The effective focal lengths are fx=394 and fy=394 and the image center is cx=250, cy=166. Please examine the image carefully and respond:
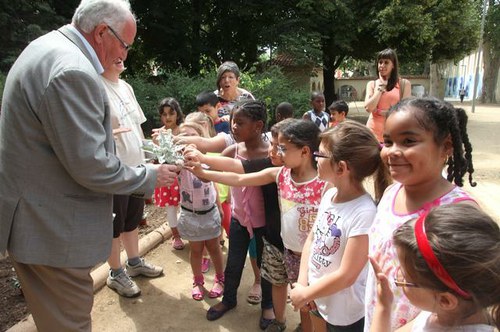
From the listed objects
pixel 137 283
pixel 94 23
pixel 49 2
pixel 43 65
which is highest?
pixel 49 2

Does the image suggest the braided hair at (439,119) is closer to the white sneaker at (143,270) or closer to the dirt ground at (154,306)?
the dirt ground at (154,306)

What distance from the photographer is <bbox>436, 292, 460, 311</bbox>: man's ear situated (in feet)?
3.81

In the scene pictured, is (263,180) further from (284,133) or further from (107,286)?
(107,286)

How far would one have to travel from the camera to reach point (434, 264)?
1166mm

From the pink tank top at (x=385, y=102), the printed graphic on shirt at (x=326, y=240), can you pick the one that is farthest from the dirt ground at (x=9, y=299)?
the pink tank top at (x=385, y=102)

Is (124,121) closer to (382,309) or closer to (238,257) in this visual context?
(238,257)

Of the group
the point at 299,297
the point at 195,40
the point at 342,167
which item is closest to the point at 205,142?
the point at 342,167

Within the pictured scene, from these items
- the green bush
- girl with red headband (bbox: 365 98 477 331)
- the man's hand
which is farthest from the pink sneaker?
the green bush

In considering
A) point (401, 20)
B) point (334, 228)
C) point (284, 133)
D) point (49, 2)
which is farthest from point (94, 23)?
point (401, 20)

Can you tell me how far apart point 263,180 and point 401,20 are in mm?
14499

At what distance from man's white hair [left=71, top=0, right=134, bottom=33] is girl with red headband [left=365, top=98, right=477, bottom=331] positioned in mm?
1537

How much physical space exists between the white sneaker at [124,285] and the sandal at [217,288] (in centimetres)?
67

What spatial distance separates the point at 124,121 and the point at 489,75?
144 feet

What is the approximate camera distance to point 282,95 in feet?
35.3
